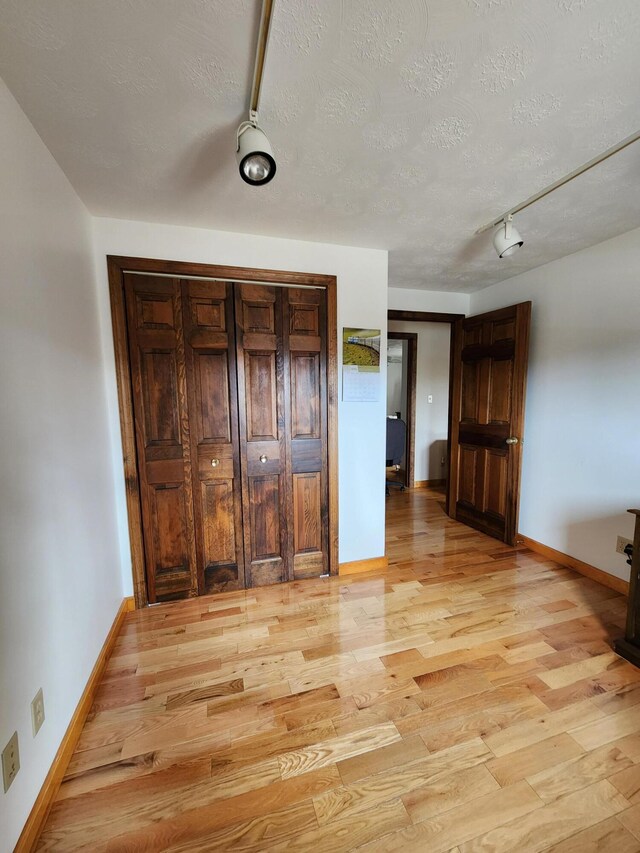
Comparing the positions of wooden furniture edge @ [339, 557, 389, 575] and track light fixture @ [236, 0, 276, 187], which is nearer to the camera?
track light fixture @ [236, 0, 276, 187]

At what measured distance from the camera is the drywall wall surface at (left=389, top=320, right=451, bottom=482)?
191 inches

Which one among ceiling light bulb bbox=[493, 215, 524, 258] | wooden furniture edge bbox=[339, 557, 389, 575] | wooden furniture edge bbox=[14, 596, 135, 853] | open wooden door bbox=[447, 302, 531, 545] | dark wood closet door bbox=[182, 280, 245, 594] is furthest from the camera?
open wooden door bbox=[447, 302, 531, 545]

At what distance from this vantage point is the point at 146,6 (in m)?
0.87

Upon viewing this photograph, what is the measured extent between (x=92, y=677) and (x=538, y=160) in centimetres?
308

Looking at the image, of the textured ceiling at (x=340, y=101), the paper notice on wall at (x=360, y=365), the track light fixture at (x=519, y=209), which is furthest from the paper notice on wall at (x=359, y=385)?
the track light fixture at (x=519, y=209)

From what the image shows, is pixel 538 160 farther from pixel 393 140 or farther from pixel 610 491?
pixel 610 491

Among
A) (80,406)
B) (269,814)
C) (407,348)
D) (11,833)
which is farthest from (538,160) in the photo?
(407,348)

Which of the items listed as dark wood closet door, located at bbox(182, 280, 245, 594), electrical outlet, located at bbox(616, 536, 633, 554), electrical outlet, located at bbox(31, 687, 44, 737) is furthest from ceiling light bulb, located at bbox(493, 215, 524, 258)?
electrical outlet, located at bbox(31, 687, 44, 737)

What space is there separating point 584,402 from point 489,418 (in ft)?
2.47

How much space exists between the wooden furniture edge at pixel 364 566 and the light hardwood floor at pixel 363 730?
308 mm

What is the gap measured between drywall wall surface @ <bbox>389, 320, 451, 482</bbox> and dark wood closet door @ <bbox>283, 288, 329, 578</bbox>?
287cm

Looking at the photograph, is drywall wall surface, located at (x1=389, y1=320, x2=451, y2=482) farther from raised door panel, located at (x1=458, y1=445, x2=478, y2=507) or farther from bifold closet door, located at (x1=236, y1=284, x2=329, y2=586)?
bifold closet door, located at (x1=236, y1=284, x2=329, y2=586)

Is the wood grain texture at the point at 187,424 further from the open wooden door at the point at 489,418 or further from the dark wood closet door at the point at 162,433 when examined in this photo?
the open wooden door at the point at 489,418

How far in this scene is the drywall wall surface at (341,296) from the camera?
1.98 m
